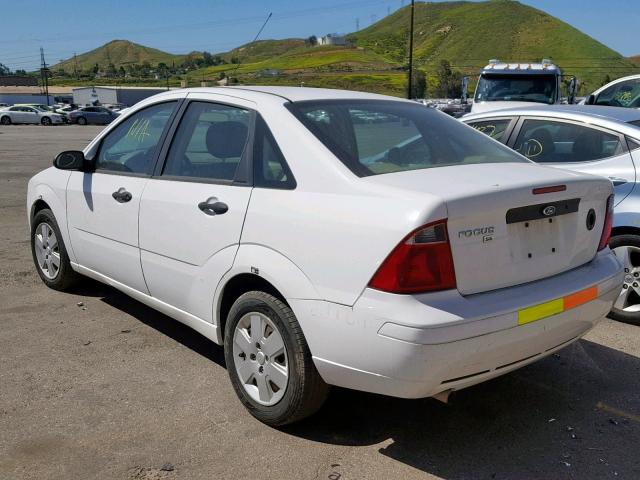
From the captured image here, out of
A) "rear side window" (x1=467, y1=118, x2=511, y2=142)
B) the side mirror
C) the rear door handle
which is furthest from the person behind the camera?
"rear side window" (x1=467, y1=118, x2=511, y2=142)

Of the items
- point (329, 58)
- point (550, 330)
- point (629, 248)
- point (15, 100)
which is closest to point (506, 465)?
point (550, 330)

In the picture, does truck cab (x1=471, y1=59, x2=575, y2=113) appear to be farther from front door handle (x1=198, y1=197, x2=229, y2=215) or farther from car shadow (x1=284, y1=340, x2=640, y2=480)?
front door handle (x1=198, y1=197, x2=229, y2=215)

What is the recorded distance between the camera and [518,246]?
2.97 meters

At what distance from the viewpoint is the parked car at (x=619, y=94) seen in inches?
460

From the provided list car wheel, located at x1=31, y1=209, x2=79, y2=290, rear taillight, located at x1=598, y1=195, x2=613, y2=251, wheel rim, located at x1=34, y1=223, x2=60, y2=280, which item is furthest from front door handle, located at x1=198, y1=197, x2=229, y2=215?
wheel rim, located at x1=34, y1=223, x2=60, y2=280

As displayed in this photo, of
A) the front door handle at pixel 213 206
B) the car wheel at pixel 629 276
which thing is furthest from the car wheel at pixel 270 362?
the car wheel at pixel 629 276

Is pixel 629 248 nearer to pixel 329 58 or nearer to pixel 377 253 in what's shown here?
pixel 377 253

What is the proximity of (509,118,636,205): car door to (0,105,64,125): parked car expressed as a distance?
47173 millimetres

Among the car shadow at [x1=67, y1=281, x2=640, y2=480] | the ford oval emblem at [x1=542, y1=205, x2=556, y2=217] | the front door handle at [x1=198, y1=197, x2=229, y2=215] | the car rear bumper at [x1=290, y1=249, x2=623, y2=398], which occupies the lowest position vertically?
the car shadow at [x1=67, y1=281, x2=640, y2=480]

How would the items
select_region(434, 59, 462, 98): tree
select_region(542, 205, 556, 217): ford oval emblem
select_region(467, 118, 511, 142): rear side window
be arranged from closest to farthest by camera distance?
select_region(542, 205, 556, 217): ford oval emblem
select_region(467, 118, 511, 142): rear side window
select_region(434, 59, 462, 98): tree

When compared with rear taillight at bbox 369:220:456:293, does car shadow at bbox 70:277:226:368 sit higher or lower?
lower

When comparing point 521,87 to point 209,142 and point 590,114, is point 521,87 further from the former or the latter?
point 209,142

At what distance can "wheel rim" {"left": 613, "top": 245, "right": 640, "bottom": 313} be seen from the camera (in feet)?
16.2

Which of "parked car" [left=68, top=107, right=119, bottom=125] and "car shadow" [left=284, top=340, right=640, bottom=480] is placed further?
"parked car" [left=68, top=107, right=119, bottom=125]
